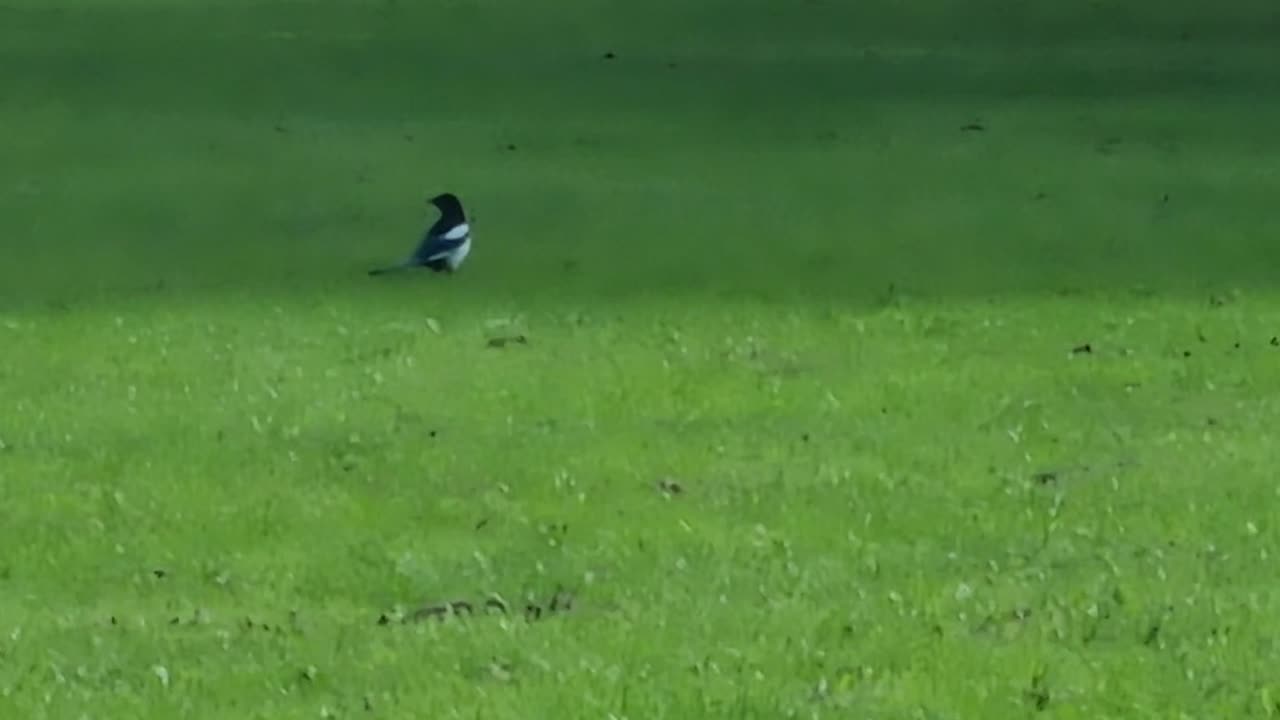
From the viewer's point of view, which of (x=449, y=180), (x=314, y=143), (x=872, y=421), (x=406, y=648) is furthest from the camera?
(x=314, y=143)

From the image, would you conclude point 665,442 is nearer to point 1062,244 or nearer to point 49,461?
point 49,461

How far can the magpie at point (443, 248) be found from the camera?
10758 mm

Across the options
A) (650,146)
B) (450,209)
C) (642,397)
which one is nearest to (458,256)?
(450,209)

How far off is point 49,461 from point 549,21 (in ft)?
41.8

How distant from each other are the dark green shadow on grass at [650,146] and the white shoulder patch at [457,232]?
22cm

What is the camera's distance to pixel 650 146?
14.5 meters

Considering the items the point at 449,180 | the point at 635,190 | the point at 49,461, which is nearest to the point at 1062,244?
the point at 635,190

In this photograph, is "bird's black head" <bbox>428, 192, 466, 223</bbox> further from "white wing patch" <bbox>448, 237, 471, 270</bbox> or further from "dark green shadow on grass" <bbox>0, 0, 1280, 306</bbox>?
"dark green shadow on grass" <bbox>0, 0, 1280, 306</bbox>

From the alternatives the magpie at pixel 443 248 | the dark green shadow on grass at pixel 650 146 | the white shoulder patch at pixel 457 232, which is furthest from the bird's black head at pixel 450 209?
the dark green shadow on grass at pixel 650 146

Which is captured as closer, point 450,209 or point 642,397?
point 642,397

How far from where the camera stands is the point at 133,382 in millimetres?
8836

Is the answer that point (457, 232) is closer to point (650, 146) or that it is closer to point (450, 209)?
point (450, 209)

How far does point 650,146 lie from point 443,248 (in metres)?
3.92

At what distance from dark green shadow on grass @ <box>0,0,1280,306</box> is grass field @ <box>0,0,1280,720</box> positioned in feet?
0.17
